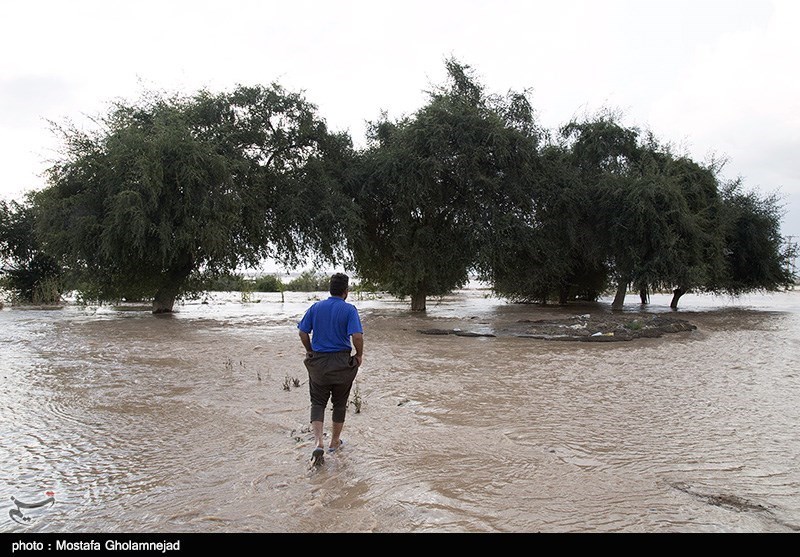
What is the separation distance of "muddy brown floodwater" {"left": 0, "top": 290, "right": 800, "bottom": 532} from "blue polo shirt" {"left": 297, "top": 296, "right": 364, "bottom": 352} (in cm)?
105

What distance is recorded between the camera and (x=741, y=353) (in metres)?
12.6

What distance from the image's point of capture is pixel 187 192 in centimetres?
2011

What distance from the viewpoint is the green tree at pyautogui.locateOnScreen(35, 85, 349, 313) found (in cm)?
1970

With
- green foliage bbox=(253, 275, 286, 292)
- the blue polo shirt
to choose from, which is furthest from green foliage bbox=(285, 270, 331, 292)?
the blue polo shirt

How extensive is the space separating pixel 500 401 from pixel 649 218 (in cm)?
1920

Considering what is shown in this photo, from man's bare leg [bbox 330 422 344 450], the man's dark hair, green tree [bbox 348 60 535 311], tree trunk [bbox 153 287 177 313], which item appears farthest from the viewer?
tree trunk [bbox 153 287 177 313]

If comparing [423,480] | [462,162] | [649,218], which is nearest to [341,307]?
[423,480]

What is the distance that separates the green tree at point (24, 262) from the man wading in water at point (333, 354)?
1207 inches

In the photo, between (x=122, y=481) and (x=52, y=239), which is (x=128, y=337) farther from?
(x=122, y=481)

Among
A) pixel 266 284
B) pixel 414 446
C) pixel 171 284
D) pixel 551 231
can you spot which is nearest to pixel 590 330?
pixel 551 231

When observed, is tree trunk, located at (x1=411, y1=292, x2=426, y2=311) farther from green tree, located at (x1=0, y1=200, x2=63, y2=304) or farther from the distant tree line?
green tree, located at (x1=0, y1=200, x2=63, y2=304)

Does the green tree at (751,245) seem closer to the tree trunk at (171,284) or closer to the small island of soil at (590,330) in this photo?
the small island of soil at (590,330)

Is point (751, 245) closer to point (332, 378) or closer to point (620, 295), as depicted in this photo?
point (620, 295)

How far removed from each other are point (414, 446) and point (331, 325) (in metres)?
1.51
